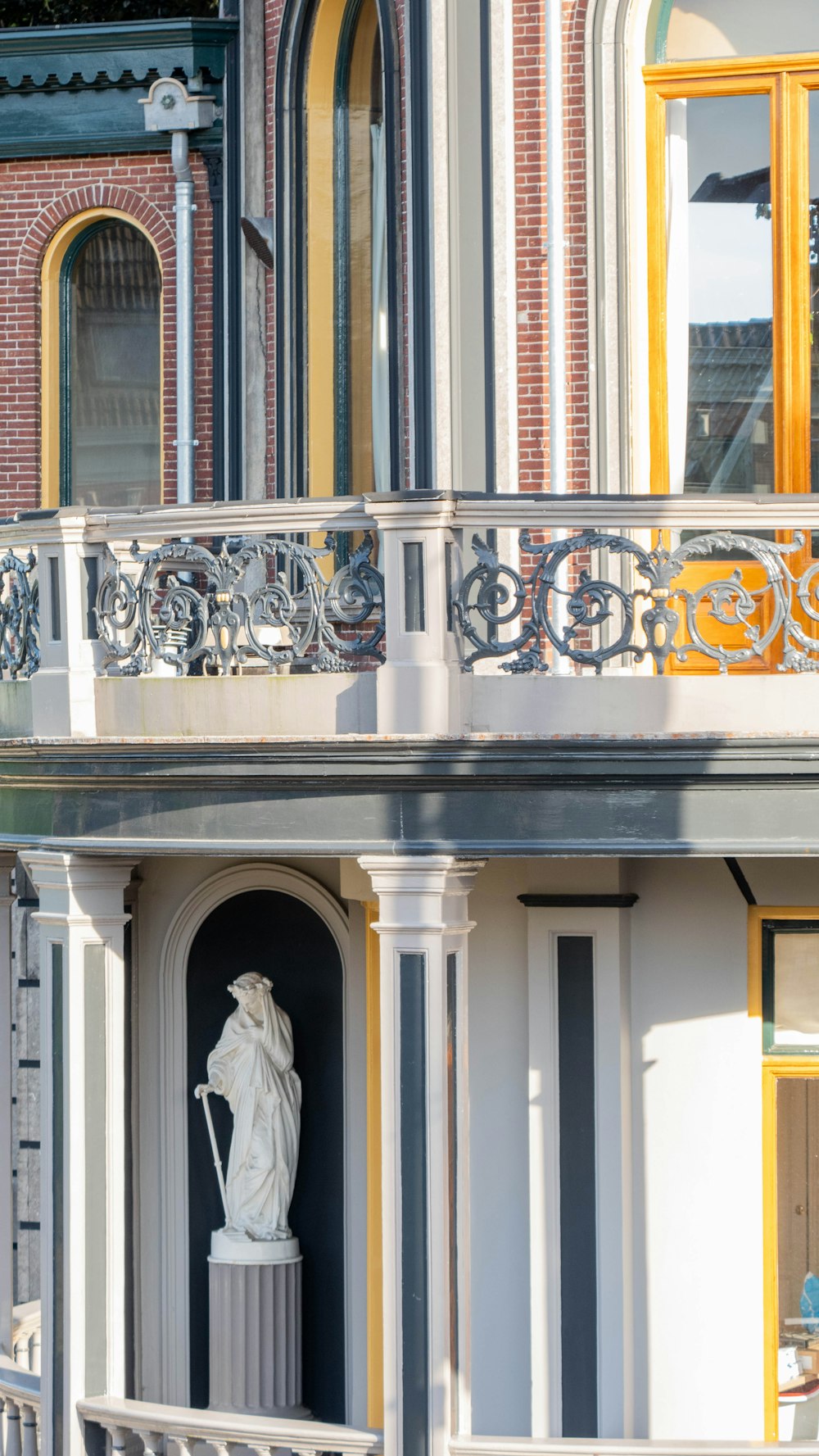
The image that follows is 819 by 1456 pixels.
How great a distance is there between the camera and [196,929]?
11.4 m

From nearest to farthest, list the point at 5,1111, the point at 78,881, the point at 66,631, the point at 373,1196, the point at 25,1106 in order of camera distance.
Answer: the point at 66,631 → the point at 78,881 → the point at 373,1196 → the point at 5,1111 → the point at 25,1106

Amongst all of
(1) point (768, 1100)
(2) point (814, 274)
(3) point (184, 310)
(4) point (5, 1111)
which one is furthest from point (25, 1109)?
(2) point (814, 274)

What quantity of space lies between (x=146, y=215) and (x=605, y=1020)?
310 inches

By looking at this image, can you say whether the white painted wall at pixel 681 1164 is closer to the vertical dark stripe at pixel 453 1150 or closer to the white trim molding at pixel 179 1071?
the vertical dark stripe at pixel 453 1150

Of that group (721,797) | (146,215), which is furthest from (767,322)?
(146,215)

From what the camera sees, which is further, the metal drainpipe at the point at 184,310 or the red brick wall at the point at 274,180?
the metal drainpipe at the point at 184,310

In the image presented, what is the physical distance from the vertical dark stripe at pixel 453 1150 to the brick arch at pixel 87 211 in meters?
7.99

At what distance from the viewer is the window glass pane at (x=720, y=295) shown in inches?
412

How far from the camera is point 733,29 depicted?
10.5 meters

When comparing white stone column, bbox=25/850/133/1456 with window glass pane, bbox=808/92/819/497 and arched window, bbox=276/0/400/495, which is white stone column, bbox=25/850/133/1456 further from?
window glass pane, bbox=808/92/819/497

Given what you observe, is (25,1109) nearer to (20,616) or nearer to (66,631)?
(20,616)

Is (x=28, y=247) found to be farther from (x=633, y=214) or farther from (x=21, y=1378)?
(x=21, y=1378)

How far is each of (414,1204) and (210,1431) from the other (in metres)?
1.67

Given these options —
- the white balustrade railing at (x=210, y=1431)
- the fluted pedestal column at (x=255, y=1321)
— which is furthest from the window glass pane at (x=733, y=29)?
the white balustrade railing at (x=210, y=1431)
